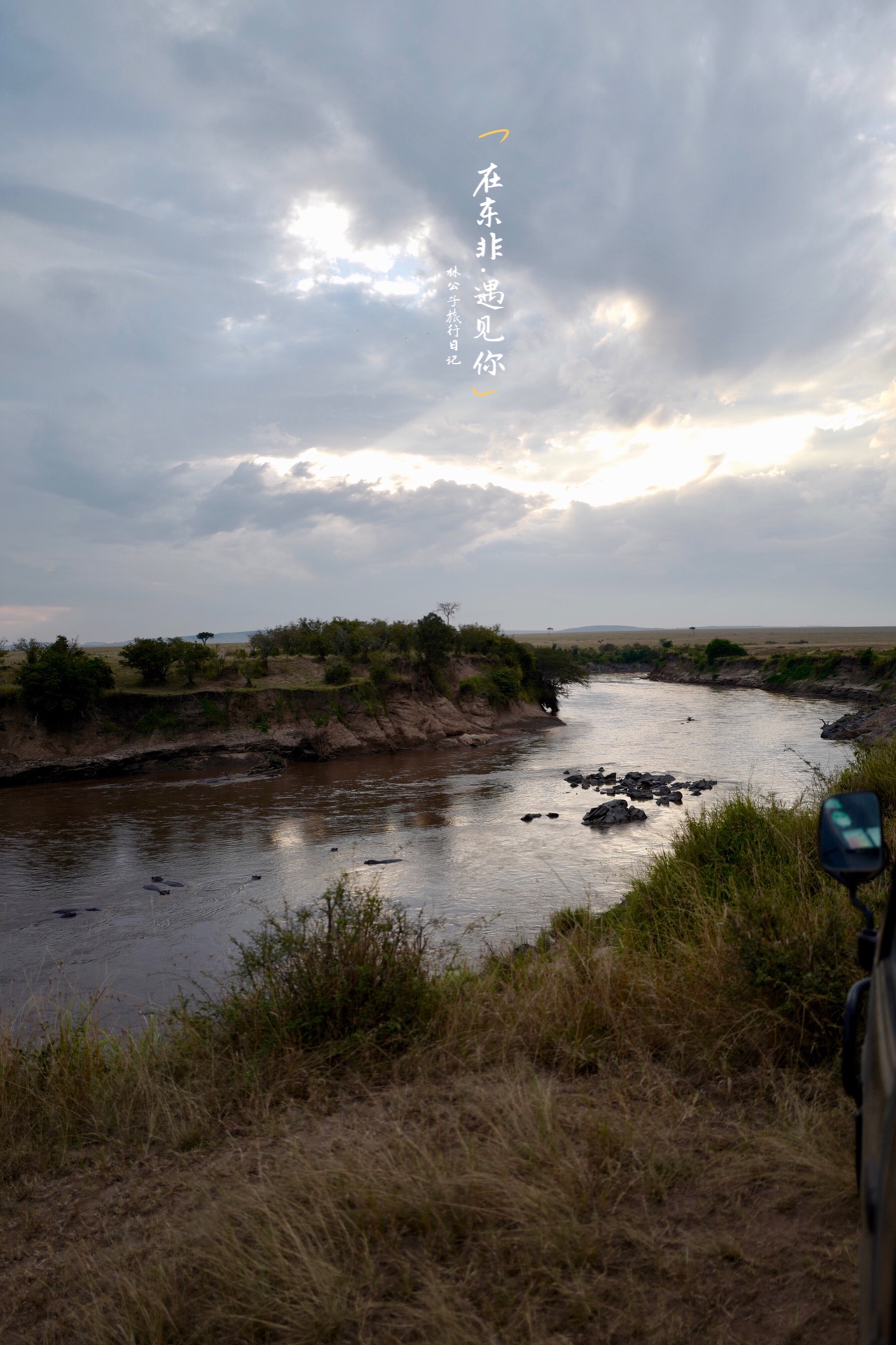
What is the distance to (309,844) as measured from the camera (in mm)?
20719

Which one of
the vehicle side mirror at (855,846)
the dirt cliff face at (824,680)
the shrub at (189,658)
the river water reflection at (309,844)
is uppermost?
the shrub at (189,658)

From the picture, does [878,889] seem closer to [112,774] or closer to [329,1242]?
[329,1242]

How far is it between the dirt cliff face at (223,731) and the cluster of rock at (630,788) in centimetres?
1229

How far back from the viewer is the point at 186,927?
14297mm

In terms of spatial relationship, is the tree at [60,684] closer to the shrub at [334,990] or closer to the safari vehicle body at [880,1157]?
the shrub at [334,990]

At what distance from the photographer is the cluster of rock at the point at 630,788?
71.5 ft

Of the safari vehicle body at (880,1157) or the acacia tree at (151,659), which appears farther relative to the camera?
the acacia tree at (151,659)

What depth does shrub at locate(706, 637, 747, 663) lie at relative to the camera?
271ft

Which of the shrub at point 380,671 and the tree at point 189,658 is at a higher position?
the tree at point 189,658

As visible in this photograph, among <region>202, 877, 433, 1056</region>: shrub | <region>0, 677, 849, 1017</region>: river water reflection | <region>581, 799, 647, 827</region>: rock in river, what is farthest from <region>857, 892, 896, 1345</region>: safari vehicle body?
<region>581, 799, 647, 827</region>: rock in river

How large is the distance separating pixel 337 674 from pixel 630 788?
18.9 metres

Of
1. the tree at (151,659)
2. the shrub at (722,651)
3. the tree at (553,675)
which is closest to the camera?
the tree at (151,659)

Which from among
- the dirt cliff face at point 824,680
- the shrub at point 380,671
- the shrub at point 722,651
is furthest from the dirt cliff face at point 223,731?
the shrub at point 722,651

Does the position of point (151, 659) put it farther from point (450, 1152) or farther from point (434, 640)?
point (450, 1152)
